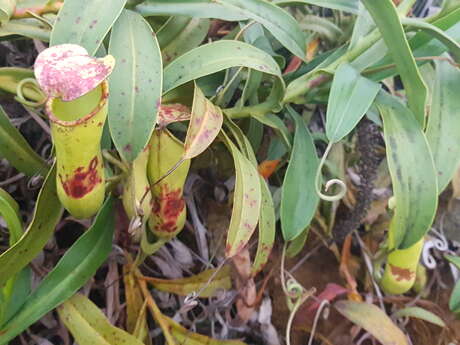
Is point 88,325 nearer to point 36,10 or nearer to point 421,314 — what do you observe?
point 36,10

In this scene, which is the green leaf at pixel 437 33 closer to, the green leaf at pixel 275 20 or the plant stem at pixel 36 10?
the green leaf at pixel 275 20

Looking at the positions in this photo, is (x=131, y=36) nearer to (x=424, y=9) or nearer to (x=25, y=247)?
(x=25, y=247)

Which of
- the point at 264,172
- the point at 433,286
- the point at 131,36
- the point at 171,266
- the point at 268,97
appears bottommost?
the point at 433,286

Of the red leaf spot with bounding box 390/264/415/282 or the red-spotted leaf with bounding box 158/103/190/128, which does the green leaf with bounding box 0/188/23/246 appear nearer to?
the red-spotted leaf with bounding box 158/103/190/128

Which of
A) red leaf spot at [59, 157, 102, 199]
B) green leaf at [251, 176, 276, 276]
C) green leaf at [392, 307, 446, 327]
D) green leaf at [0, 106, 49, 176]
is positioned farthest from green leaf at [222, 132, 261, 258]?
green leaf at [392, 307, 446, 327]

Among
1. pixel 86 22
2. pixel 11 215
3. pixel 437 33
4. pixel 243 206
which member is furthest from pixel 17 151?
pixel 437 33

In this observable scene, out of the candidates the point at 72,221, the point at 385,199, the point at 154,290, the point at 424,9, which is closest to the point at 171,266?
the point at 154,290

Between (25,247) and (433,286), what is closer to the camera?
(25,247)

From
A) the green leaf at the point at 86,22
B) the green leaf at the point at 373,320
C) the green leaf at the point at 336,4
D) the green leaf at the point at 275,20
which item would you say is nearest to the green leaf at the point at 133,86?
the green leaf at the point at 86,22
